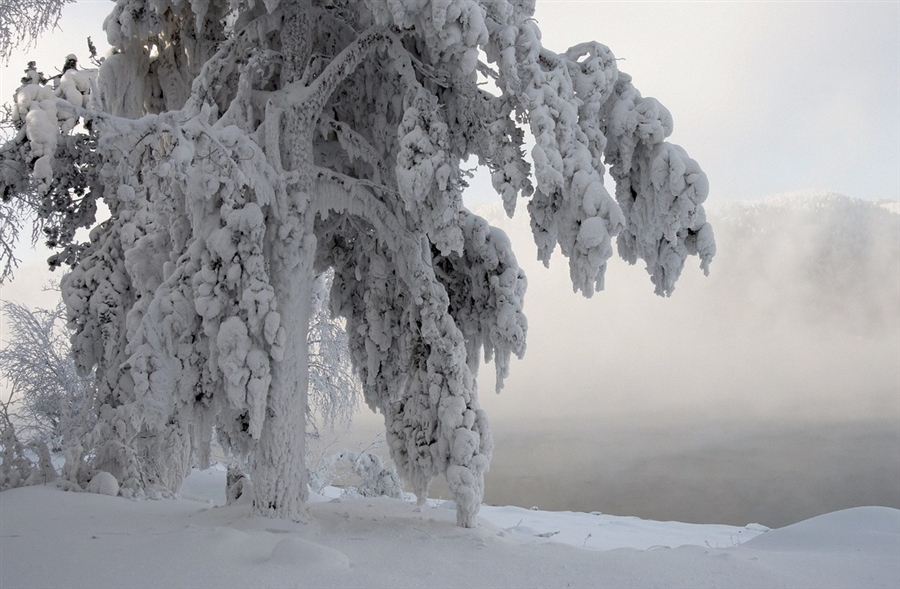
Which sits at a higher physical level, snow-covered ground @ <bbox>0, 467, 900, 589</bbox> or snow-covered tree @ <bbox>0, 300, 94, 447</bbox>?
snow-covered tree @ <bbox>0, 300, 94, 447</bbox>

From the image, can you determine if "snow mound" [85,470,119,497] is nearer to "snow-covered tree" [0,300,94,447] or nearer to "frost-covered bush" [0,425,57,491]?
"frost-covered bush" [0,425,57,491]

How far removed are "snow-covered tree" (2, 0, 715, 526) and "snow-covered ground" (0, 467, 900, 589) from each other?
700 mm

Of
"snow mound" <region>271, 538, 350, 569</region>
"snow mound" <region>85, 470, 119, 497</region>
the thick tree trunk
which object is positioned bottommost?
"snow mound" <region>271, 538, 350, 569</region>

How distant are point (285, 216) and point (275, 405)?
1925 millimetres

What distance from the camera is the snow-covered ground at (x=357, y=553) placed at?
201 inches

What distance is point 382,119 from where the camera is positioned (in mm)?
8195

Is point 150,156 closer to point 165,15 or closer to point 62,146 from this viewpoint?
point 62,146

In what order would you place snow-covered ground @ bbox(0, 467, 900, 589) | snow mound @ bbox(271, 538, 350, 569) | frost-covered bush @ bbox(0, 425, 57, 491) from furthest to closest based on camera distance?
frost-covered bush @ bbox(0, 425, 57, 491), snow mound @ bbox(271, 538, 350, 569), snow-covered ground @ bbox(0, 467, 900, 589)

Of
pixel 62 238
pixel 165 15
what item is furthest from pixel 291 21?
pixel 62 238

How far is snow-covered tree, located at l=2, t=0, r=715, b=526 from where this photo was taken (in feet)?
20.4

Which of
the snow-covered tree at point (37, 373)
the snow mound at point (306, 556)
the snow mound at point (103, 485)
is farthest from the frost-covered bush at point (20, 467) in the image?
the snow-covered tree at point (37, 373)

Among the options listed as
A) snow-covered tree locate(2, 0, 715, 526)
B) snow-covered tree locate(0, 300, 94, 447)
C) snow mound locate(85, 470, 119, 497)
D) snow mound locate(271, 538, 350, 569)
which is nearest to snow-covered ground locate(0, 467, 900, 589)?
snow mound locate(271, 538, 350, 569)

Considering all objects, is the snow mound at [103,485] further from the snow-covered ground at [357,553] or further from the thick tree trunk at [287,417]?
the thick tree trunk at [287,417]

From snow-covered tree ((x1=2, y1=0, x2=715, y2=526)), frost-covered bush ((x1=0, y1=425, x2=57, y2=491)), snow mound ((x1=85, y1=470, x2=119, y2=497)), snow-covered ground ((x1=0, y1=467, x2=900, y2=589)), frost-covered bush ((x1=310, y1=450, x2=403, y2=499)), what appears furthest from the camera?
frost-covered bush ((x1=310, y1=450, x2=403, y2=499))
